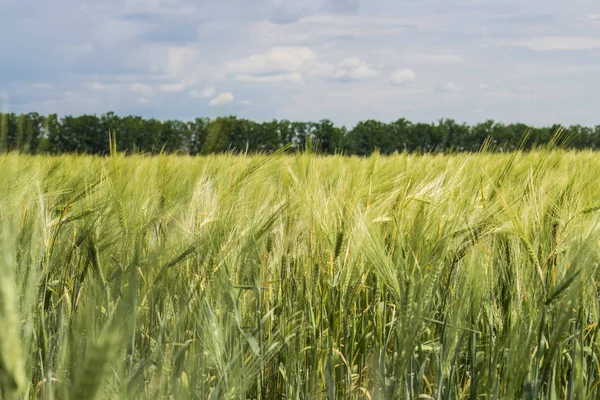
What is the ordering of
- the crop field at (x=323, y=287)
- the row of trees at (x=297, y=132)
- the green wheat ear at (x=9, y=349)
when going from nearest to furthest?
1. the green wheat ear at (x=9, y=349)
2. the crop field at (x=323, y=287)
3. the row of trees at (x=297, y=132)

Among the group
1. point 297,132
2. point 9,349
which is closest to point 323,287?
point 9,349

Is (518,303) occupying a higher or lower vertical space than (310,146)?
lower

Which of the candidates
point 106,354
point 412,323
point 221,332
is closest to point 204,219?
point 221,332

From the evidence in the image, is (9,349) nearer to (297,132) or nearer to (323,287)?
(323,287)

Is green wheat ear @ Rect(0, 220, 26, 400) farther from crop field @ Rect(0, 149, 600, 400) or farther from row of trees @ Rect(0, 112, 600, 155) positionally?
row of trees @ Rect(0, 112, 600, 155)

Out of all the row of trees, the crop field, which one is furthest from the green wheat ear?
the row of trees

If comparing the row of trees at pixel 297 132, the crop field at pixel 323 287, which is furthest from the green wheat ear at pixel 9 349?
the row of trees at pixel 297 132

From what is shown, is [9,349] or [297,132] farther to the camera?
[297,132]

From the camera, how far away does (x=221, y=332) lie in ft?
3.68

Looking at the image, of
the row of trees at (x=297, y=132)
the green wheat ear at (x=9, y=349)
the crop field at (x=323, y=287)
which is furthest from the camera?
the row of trees at (x=297, y=132)

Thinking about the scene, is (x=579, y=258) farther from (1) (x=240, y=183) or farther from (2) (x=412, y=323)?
(1) (x=240, y=183)

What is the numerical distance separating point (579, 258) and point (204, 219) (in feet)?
2.71

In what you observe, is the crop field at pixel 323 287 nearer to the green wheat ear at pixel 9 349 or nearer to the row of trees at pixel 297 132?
the green wheat ear at pixel 9 349

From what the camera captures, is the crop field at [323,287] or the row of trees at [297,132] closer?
the crop field at [323,287]
